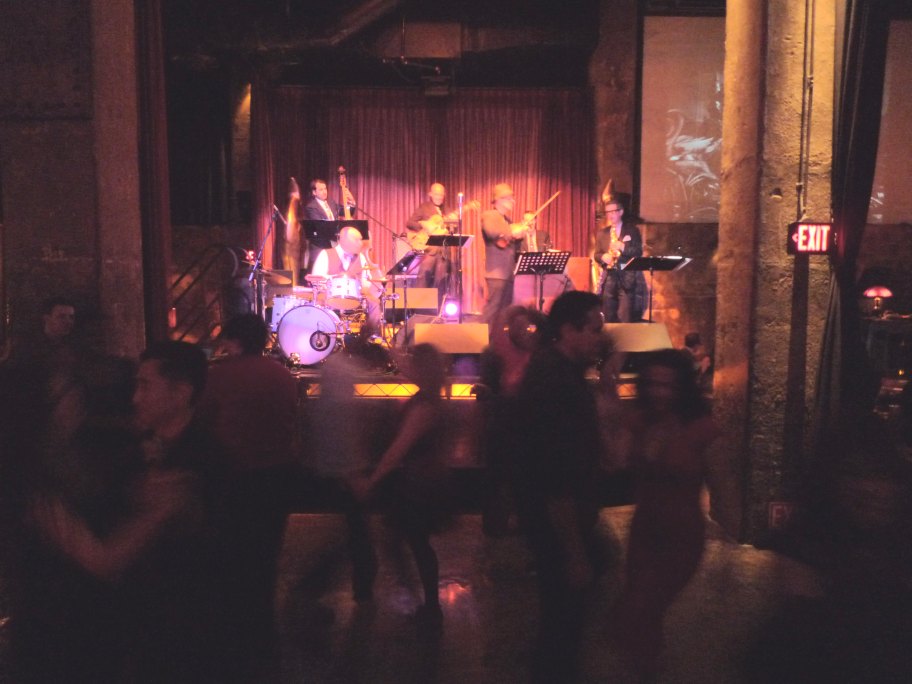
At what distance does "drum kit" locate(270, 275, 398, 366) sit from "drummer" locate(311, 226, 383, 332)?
171 mm

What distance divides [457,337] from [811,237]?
14.1ft

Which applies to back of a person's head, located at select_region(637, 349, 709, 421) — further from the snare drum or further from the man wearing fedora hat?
the man wearing fedora hat

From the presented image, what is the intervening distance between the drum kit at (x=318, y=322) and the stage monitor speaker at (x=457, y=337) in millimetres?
986

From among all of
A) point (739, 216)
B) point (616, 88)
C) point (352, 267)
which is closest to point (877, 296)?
point (616, 88)

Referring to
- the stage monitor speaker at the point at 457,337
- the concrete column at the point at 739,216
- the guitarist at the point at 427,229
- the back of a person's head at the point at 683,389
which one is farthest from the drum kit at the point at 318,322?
the back of a person's head at the point at 683,389

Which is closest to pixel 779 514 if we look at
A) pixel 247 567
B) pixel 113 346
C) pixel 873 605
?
pixel 873 605

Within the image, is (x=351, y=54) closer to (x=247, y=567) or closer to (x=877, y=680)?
(x=247, y=567)

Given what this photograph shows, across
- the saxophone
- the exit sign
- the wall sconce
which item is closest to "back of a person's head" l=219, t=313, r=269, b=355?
the exit sign

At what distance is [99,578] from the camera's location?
6.81 ft

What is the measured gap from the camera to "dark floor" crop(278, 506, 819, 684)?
3947 mm

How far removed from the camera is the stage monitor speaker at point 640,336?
29.6ft

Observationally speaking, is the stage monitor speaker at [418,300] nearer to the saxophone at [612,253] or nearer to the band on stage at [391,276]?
the band on stage at [391,276]

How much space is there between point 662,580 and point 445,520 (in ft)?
6.20

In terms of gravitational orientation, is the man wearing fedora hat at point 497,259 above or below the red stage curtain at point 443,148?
below
